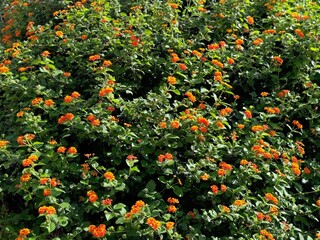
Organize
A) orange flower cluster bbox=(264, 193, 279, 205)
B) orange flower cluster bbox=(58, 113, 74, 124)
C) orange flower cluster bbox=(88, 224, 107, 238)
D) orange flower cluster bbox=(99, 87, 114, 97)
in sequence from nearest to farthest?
orange flower cluster bbox=(88, 224, 107, 238)
orange flower cluster bbox=(264, 193, 279, 205)
orange flower cluster bbox=(58, 113, 74, 124)
orange flower cluster bbox=(99, 87, 114, 97)

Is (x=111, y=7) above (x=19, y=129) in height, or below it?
above

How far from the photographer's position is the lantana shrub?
7.60 ft

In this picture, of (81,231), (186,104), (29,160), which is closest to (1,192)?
(29,160)

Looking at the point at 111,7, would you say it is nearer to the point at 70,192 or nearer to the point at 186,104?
the point at 186,104

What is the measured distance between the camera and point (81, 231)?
2.23 meters

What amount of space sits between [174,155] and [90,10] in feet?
5.19

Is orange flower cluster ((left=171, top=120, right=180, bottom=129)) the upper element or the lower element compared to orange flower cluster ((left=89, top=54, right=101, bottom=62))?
lower

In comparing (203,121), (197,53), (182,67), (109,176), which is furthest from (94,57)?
(109,176)

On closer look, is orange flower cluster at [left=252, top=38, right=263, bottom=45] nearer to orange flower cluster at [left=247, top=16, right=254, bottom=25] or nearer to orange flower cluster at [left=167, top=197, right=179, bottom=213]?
orange flower cluster at [left=247, top=16, right=254, bottom=25]

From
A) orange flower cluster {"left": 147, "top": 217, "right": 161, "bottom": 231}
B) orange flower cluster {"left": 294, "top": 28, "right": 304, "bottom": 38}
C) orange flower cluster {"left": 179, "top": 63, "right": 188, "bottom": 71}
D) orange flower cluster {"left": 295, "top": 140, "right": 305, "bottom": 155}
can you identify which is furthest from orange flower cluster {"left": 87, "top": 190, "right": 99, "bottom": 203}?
orange flower cluster {"left": 294, "top": 28, "right": 304, "bottom": 38}

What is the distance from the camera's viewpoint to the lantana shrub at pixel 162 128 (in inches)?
91.2

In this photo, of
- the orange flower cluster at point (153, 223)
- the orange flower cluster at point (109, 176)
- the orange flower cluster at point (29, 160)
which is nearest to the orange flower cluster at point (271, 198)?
the orange flower cluster at point (153, 223)

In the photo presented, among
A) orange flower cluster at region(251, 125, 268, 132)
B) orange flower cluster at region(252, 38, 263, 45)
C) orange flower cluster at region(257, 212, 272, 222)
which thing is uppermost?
orange flower cluster at region(252, 38, 263, 45)

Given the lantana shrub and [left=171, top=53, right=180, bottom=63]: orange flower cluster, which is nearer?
the lantana shrub
